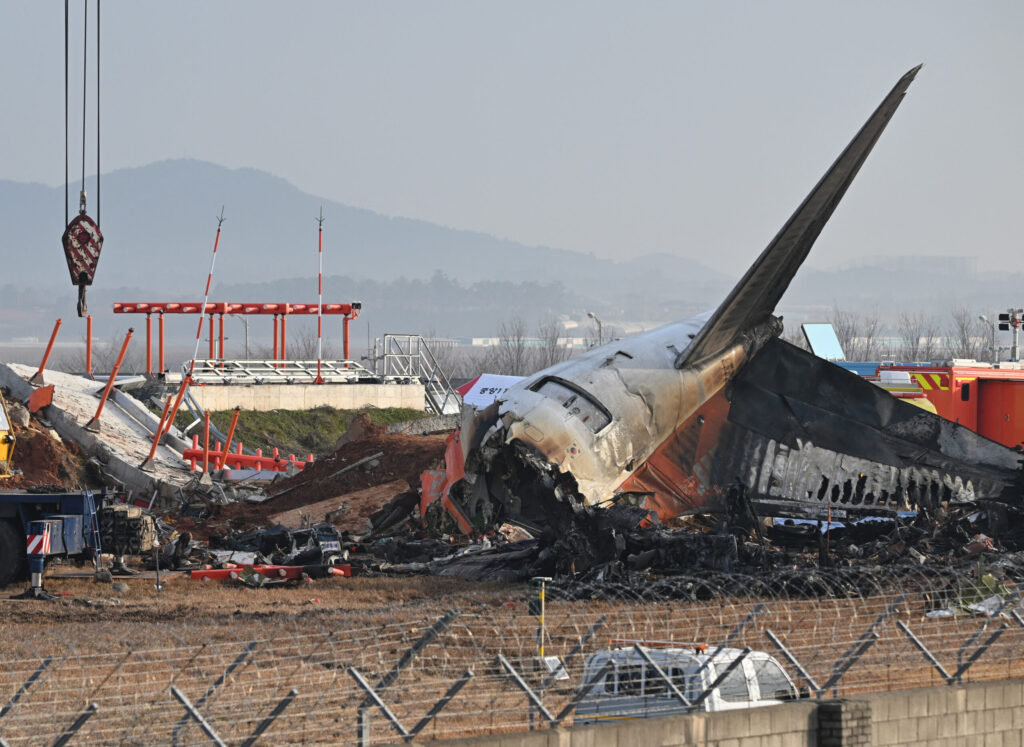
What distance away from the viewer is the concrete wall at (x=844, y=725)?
1145 cm

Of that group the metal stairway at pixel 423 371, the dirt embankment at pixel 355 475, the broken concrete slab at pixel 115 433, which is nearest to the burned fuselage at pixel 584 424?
the dirt embankment at pixel 355 475

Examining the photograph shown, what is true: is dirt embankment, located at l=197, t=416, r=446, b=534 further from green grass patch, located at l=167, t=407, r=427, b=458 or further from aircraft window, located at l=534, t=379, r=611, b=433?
green grass patch, located at l=167, t=407, r=427, b=458

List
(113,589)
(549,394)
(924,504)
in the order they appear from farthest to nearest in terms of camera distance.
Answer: (924,504), (549,394), (113,589)

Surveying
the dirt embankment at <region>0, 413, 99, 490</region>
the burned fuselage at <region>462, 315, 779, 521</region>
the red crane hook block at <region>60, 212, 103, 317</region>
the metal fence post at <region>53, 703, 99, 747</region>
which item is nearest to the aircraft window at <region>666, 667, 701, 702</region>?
the metal fence post at <region>53, 703, 99, 747</region>

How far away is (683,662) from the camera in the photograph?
12.9 m

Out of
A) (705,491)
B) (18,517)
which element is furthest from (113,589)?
(705,491)

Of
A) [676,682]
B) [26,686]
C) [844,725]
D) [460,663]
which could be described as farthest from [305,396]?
[26,686]

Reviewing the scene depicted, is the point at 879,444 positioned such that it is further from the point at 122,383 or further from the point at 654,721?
the point at 122,383

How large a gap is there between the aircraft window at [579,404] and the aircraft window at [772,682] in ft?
42.2

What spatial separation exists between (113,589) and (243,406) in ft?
111

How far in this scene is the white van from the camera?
12.2 meters

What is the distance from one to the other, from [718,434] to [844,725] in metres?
16.1

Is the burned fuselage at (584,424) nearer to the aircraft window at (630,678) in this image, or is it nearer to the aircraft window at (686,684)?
the aircraft window at (686,684)

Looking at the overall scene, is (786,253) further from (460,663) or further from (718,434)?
(460,663)
